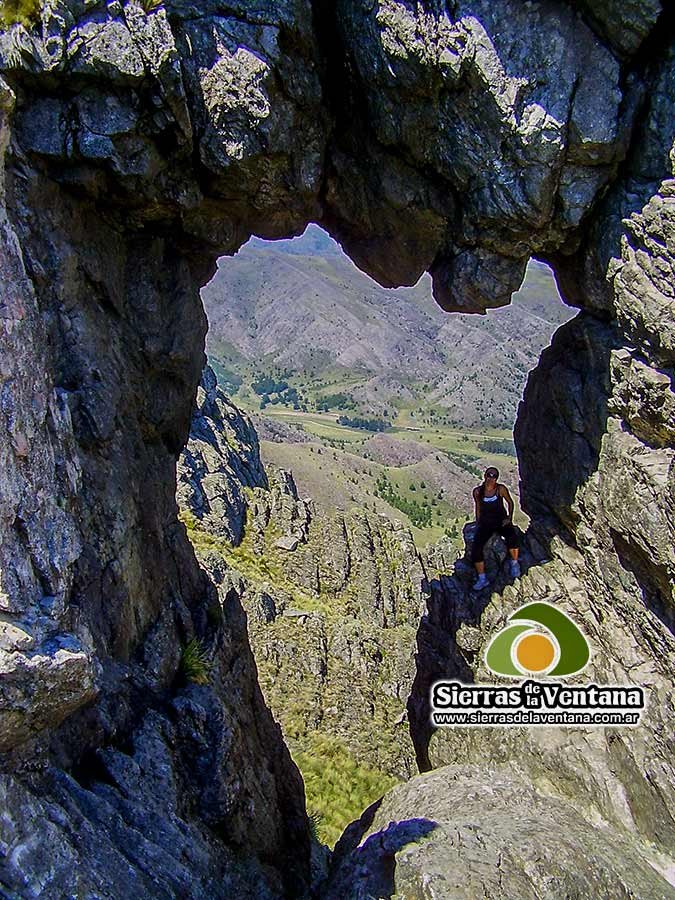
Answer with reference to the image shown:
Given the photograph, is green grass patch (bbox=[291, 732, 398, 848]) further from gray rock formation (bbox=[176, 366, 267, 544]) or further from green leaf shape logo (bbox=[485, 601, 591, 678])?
gray rock formation (bbox=[176, 366, 267, 544])

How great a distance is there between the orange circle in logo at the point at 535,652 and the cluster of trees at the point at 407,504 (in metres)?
129

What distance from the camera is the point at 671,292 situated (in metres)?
13.0

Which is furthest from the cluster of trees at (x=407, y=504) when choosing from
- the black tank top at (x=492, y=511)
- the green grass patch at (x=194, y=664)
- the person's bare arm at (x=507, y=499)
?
the green grass patch at (x=194, y=664)

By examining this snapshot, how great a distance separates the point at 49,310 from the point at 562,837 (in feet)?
47.6

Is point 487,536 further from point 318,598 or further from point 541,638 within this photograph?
point 318,598

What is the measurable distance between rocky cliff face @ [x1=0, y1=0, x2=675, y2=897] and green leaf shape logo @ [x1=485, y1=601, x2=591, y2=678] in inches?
20.9

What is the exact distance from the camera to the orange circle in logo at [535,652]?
16.6 metres

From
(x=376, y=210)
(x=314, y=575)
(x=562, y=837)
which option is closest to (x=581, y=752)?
(x=562, y=837)

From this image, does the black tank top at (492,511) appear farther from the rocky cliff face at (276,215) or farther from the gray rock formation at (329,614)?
the gray rock formation at (329,614)

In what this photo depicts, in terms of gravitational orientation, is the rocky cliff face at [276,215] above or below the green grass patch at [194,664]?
above

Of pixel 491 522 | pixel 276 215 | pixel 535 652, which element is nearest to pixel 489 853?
pixel 535 652

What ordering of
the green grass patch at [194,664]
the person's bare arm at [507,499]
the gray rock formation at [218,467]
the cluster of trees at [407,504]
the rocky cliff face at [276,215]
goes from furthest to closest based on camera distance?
the cluster of trees at [407,504]
the gray rock formation at [218,467]
the person's bare arm at [507,499]
the green grass patch at [194,664]
the rocky cliff face at [276,215]

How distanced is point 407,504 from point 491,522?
148883mm

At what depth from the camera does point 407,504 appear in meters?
167
